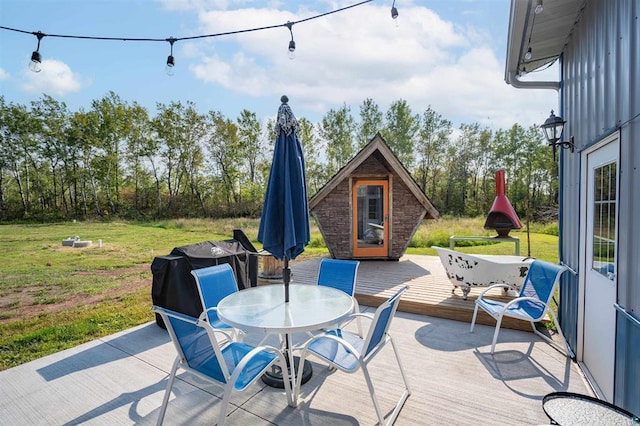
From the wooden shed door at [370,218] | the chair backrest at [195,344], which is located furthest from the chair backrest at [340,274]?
the wooden shed door at [370,218]

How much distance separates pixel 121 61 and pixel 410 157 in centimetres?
2247

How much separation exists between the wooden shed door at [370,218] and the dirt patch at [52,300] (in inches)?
→ 194

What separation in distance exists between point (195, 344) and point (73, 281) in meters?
7.46

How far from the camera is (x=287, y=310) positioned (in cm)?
274

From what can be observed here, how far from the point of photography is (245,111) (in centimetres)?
2425

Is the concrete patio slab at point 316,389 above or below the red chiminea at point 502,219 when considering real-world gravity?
below

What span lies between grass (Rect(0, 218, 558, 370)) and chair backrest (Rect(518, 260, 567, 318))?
16.6ft

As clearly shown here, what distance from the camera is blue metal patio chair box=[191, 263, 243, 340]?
3244mm

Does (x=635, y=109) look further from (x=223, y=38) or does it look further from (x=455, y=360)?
(x=223, y=38)

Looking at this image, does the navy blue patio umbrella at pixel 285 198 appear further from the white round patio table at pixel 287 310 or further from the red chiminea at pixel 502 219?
the red chiminea at pixel 502 219

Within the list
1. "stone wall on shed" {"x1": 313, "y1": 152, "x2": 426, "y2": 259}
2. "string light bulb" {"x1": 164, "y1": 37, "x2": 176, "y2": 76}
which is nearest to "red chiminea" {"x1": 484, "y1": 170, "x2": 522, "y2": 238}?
"stone wall on shed" {"x1": 313, "y1": 152, "x2": 426, "y2": 259}

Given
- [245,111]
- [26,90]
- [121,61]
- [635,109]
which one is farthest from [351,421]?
[245,111]

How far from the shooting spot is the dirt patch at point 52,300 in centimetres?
553

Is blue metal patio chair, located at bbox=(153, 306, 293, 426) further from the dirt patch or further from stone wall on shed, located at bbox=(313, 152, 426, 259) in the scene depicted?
stone wall on shed, located at bbox=(313, 152, 426, 259)
